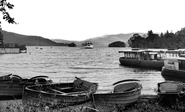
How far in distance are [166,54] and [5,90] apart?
37.3 metres

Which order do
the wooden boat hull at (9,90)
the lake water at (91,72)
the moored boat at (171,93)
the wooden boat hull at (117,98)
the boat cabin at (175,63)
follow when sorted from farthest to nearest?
1. the boat cabin at (175,63)
2. the lake water at (91,72)
3. the wooden boat hull at (9,90)
4. the moored boat at (171,93)
5. the wooden boat hull at (117,98)

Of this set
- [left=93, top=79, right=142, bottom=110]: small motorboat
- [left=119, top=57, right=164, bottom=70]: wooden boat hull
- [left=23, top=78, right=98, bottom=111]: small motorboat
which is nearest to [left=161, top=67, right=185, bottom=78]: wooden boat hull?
[left=119, top=57, right=164, bottom=70]: wooden boat hull

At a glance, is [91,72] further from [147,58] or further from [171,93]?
A: [171,93]

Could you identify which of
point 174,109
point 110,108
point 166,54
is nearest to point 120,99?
point 110,108

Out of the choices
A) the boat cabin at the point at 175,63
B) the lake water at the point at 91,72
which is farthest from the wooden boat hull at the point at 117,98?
the boat cabin at the point at 175,63

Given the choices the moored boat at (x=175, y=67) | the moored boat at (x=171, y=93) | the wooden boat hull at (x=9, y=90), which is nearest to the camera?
the moored boat at (x=171, y=93)

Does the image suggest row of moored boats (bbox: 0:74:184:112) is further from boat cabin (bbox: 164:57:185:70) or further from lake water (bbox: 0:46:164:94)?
boat cabin (bbox: 164:57:185:70)

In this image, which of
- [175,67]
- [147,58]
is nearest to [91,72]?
[147,58]

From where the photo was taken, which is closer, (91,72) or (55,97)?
(55,97)

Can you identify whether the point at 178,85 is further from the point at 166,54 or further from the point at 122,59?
the point at 122,59

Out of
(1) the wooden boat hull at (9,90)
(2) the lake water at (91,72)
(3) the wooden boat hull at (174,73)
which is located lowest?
(2) the lake water at (91,72)

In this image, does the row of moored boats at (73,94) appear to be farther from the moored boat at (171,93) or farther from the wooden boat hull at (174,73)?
the wooden boat hull at (174,73)

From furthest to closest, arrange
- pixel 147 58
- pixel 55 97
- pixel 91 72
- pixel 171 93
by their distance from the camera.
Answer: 1. pixel 147 58
2. pixel 91 72
3. pixel 171 93
4. pixel 55 97

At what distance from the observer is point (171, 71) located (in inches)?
1422
